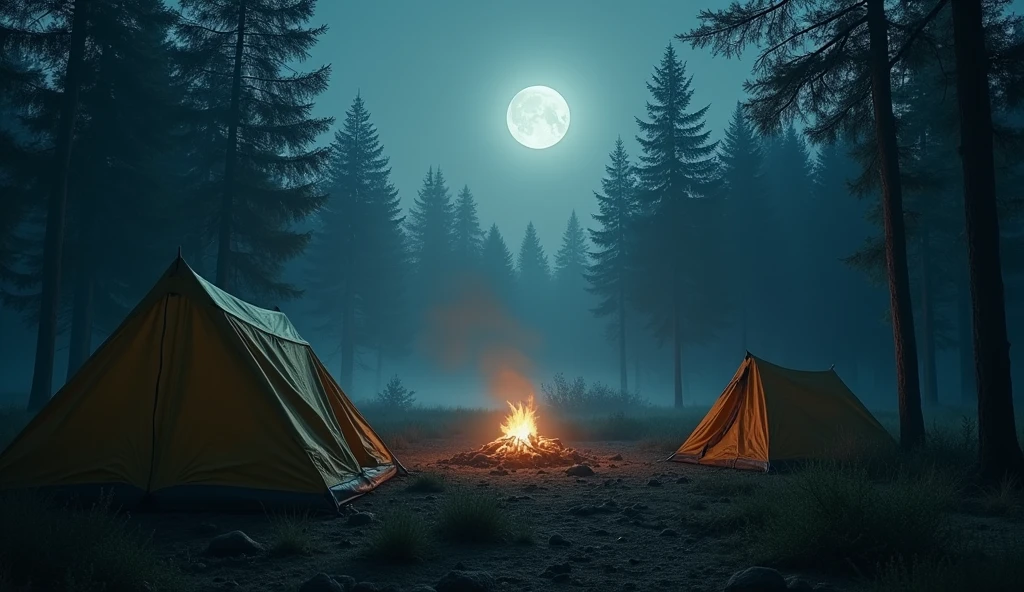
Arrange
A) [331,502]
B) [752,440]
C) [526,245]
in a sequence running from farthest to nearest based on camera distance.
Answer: [526,245] < [752,440] < [331,502]

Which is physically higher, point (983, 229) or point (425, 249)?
point (425, 249)

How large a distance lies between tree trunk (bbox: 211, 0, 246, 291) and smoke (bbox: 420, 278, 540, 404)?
33560 millimetres

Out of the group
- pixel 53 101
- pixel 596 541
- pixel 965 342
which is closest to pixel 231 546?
pixel 596 541

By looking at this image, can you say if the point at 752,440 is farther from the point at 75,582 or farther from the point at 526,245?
the point at 526,245

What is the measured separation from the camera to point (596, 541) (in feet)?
22.2

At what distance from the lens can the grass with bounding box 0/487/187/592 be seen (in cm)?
439

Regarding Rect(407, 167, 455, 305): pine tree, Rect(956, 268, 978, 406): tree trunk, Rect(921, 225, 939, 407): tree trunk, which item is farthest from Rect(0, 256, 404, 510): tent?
Rect(407, 167, 455, 305): pine tree

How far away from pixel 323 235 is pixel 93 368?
1225 inches

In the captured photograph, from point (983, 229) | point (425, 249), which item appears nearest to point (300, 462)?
point (983, 229)

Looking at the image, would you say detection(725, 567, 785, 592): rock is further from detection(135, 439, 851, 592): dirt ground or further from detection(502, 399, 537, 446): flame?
detection(502, 399, 537, 446): flame

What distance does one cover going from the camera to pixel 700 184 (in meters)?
31.7

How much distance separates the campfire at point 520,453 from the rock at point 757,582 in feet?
25.7

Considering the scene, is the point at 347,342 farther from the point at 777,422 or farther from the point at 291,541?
the point at 291,541

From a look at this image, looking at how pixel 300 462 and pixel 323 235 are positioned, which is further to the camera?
pixel 323 235
